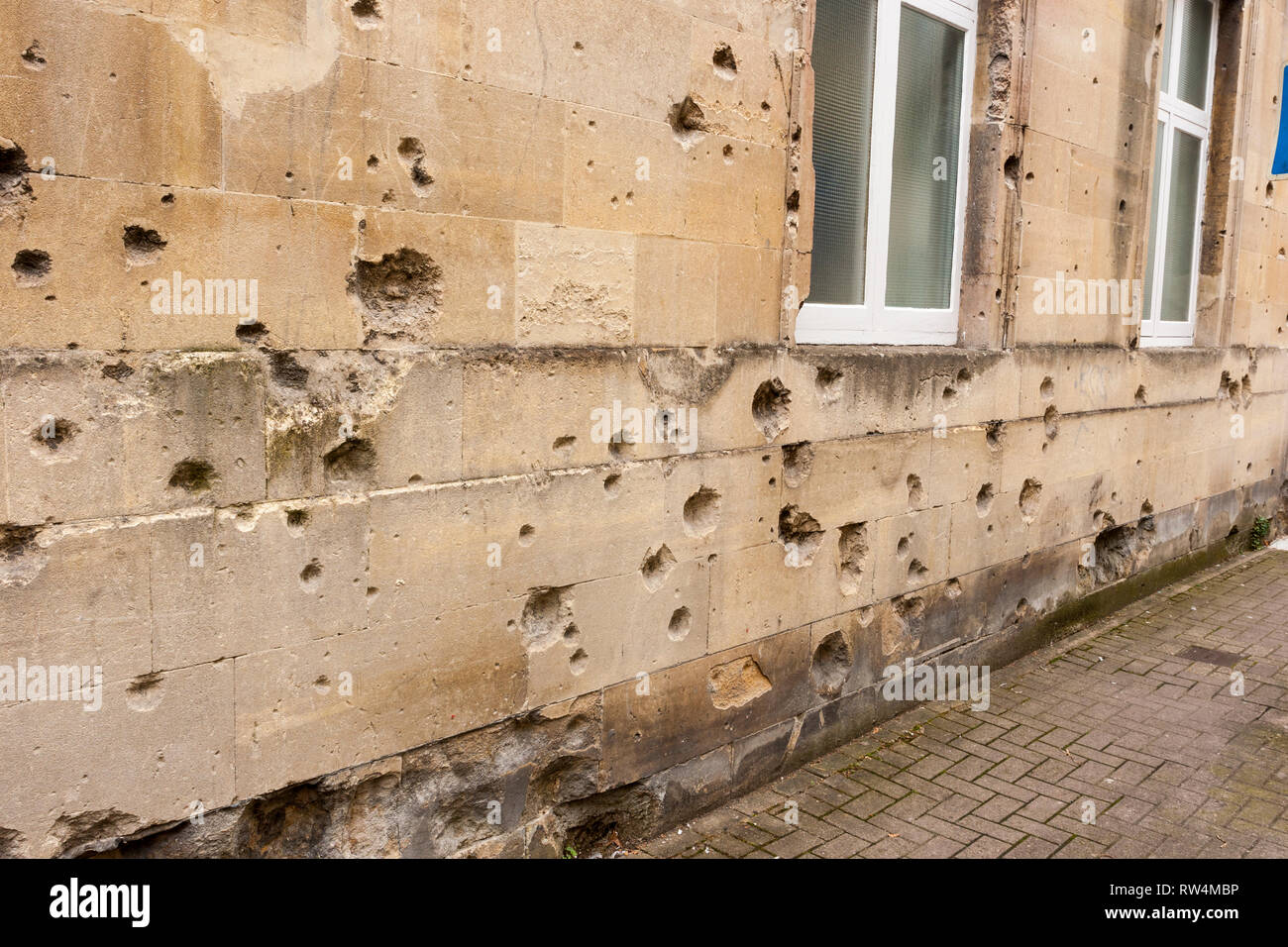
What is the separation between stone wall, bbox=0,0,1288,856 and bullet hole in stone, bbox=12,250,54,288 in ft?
0.04

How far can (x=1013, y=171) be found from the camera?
572cm

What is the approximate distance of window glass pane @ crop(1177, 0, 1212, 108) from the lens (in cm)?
782

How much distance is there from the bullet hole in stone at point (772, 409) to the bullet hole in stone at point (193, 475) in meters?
2.20

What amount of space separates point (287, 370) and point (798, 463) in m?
2.27

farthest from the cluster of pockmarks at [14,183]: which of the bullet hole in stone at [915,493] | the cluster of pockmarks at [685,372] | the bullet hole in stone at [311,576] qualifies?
the bullet hole in stone at [915,493]

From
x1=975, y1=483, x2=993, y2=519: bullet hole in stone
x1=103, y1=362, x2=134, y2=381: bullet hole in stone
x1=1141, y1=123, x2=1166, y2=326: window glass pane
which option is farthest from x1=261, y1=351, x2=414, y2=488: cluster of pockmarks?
x1=1141, y1=123, x2=1166, y2=326: window glass pane

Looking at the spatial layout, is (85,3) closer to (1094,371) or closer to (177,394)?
(177,394)

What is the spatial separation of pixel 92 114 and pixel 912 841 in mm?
3569

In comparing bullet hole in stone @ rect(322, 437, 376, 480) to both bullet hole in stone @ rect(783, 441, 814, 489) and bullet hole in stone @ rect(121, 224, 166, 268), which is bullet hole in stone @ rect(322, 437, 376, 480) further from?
bullet hole in stone @ rect(783, 441, 814, 489)

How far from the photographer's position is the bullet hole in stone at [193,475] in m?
2.78

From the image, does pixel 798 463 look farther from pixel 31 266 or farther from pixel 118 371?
pixel 31 266

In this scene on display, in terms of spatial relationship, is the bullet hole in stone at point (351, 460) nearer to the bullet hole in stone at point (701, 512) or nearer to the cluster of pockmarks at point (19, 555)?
the cluster of pockmarks at point (19, 555)

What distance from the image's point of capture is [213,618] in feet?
9.37

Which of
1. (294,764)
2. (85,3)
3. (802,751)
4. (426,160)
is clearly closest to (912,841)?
(802,751)
